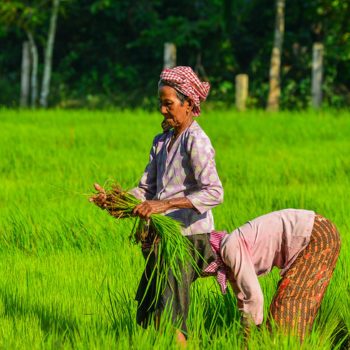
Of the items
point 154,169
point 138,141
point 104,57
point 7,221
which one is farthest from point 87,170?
point 104,57

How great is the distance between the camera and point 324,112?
1516 cm

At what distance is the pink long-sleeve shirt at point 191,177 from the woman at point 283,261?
0.10 meters

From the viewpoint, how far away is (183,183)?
165 inches

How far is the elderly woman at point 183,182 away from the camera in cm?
408

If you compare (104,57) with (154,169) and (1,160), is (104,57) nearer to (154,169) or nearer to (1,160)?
(1,160)

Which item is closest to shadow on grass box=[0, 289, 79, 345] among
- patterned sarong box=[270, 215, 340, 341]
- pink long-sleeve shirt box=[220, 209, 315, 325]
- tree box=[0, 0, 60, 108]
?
pink long-sleeve shirt box=[220, 209, 315, 325]

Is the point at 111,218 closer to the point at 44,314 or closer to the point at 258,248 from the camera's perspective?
the point at 44,314

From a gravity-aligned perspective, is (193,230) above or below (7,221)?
above

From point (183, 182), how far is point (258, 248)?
372 mm

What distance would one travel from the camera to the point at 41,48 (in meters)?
25.9

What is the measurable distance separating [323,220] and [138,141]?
8.21m

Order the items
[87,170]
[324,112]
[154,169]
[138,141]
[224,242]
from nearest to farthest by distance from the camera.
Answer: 1. [224,242]
2. [154,169]
3. [87,170]
4. [138,141]
5. [324,112]

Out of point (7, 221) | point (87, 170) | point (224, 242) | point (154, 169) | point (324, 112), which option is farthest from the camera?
point (324, 112)

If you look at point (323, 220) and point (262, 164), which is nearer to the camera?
point (323, 220)
